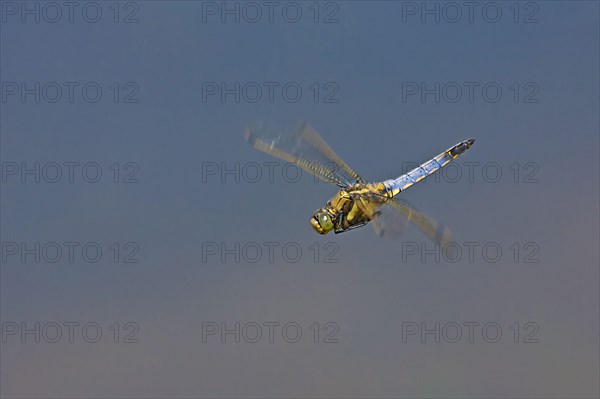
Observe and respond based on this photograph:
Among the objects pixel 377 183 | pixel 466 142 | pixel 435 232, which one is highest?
pixel 466 142

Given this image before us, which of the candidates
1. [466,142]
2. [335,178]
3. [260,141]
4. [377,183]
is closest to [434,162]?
[466,142]

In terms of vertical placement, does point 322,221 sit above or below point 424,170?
below

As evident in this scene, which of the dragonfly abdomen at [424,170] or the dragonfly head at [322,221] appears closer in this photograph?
the dragonfly head at [322,221]

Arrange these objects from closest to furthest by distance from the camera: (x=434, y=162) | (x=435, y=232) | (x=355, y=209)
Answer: (x=435, y=232)
(x=355, y=209)
(x=434, y=162)

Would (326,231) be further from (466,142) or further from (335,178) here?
(466,142)

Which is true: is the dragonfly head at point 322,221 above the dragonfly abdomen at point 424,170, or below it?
below
